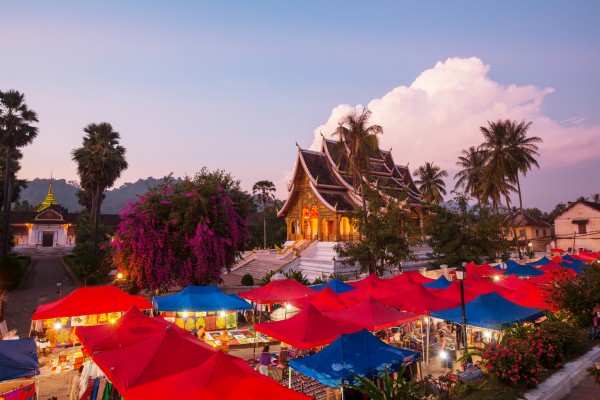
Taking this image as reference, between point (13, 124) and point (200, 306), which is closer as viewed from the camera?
point (200, 306)

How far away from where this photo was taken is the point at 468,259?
25.7 meters

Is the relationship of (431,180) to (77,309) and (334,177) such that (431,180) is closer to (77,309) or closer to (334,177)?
(334,177)

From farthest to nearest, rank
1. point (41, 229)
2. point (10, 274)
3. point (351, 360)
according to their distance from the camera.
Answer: point (41, 229) < point (10, 274) < point (351, 360)

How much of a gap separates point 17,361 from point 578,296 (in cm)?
1436

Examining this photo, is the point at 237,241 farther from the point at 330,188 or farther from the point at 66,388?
the point at 330,188

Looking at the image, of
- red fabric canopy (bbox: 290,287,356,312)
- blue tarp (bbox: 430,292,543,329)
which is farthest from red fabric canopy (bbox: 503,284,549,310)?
A: red fabric canopy (bbox: 290,287,356,312)

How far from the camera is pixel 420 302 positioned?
1282 cm

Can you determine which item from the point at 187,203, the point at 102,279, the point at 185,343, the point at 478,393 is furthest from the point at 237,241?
the point at 102,279

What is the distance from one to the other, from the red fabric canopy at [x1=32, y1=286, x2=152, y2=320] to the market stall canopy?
219cm

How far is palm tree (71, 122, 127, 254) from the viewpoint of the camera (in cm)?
3384

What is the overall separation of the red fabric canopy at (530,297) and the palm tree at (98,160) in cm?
3169

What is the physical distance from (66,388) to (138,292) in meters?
9.70

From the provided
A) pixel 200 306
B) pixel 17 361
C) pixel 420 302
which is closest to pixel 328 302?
pixel 420 302

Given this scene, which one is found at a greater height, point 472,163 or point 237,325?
point 472,163
